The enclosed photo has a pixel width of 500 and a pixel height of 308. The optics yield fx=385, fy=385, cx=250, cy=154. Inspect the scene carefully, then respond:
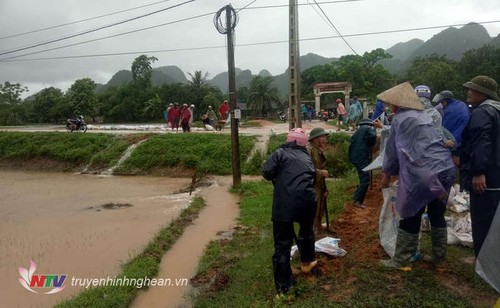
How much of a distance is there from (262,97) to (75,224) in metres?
35.1

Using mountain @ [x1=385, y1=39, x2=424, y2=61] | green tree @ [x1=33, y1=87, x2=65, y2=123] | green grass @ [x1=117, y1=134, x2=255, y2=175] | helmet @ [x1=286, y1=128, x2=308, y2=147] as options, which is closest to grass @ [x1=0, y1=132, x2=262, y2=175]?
green grass @ [x1=117, y1=134, x2=255, y2=175]

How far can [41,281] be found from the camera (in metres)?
5.40

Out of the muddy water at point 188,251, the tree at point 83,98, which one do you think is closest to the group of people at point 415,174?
the muddy water at point 188,251

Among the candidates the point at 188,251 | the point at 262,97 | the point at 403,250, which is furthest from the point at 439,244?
the point at 262,97

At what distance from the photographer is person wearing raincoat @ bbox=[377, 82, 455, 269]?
131 inches

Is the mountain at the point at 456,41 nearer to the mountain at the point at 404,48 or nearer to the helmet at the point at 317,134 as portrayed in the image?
the mountain at the point at 404,48

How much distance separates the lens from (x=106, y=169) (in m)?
16.4

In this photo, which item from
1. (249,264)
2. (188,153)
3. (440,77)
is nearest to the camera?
(249,264)

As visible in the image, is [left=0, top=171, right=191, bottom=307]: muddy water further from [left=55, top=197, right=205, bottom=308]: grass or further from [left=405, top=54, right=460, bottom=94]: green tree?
[left=405, top=54, right=460, bottom=94]: green tree

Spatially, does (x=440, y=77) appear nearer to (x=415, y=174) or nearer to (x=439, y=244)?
(x=439, y=244)

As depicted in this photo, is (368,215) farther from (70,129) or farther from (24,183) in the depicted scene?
(70,129)

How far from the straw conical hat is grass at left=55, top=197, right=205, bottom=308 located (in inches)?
145

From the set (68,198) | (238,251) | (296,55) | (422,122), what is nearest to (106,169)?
(68,198)

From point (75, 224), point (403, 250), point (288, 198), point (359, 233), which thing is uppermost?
point (288, 198)
